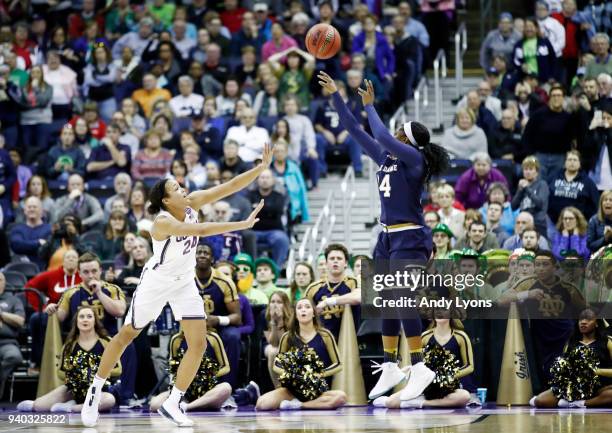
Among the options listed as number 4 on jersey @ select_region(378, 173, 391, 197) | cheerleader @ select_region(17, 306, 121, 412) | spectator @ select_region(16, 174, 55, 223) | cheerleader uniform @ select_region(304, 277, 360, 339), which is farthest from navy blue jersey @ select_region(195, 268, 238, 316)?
spectator @ select_region(16, 174, 55, 223)

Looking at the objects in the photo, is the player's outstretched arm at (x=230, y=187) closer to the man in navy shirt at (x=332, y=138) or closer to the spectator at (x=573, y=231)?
the spectator at (x=573, y=231)

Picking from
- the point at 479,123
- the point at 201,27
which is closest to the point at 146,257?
the point at 479,123

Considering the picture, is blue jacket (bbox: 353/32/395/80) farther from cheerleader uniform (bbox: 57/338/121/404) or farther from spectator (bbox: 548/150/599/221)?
cheerleader uniform (bbox: 57/338/121/404)

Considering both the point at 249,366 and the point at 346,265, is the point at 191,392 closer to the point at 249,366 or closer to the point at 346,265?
the point at 249,366

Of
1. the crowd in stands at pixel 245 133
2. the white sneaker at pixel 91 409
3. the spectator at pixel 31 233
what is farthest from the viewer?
the spectator at pixel 31 233

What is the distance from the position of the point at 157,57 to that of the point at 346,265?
8.97 m

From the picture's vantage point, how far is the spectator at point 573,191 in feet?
57.9

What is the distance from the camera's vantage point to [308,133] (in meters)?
20.1

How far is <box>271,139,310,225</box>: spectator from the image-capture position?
1920cm

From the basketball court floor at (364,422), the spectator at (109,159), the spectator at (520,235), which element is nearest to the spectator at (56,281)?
the basketball court floor at (364,422)

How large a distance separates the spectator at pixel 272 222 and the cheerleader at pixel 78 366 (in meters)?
3.96

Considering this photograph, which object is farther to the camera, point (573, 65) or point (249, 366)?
point (573, 65)

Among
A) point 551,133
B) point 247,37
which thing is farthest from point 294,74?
point 551,133

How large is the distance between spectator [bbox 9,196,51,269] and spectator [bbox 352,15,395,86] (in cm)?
635
